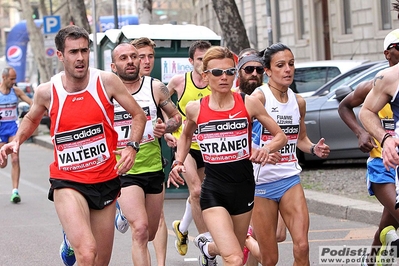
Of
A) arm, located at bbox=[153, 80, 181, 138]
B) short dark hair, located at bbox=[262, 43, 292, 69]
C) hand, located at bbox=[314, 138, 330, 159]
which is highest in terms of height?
short dark hair, located at bbox=[262, 43, 292, 69]

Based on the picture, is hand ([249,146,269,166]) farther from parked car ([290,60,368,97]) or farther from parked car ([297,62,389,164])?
parked car ([290,60,368,97])

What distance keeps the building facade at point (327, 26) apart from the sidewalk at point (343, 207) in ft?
39.6

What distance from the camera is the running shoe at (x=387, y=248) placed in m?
6.65

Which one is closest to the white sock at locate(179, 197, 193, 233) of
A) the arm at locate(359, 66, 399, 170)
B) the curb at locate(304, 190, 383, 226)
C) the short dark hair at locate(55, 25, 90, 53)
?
the curb at locate(304, 190, 383, 226)

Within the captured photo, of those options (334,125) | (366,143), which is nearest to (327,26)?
(334,125)

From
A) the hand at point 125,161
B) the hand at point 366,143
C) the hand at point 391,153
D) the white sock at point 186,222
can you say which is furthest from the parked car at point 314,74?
the hand at point 391,153

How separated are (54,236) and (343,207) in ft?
11.5

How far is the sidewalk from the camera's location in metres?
10.5

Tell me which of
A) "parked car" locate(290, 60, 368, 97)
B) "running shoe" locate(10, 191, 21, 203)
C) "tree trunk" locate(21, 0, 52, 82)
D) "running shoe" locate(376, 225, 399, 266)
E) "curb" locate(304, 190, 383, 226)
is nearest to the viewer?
"running shoe" locate(376, 225, 399, 266)

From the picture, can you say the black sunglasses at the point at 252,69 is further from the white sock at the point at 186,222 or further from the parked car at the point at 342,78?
the parked car at the point at 342,78

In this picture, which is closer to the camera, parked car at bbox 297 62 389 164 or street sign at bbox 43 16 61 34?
parked car at bbox 297 62 389 164

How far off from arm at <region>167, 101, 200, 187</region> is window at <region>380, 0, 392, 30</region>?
66.4 ft

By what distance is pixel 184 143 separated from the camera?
22.4 ft

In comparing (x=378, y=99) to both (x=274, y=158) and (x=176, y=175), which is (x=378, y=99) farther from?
(x=176, y=175)
